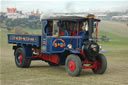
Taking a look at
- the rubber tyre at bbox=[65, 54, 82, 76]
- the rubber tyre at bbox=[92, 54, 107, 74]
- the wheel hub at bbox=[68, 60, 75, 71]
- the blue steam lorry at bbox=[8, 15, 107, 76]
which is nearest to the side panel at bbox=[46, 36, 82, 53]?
the blue steam lorry at bbox=[8, 15, 107, 76]

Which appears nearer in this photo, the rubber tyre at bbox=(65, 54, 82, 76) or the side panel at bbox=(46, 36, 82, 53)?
the rubber tyre at bbox=(65, 54, 82, 76)

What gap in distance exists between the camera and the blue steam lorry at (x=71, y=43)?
11.7m

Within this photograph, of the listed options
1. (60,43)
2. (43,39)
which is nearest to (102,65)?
(60,43)

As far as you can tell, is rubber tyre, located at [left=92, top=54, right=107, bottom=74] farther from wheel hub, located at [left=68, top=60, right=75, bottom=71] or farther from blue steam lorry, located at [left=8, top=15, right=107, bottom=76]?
wheel hub, located at [left=68, top=60, right=75, bottom=71]

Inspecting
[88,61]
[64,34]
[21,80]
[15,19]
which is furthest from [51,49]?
[15,19]

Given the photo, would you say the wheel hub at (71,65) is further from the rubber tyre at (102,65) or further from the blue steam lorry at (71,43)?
the rubber tyre at (102,65)

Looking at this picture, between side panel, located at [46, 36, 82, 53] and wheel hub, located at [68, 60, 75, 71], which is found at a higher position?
side panel, located at [46, 36, 82, 53]

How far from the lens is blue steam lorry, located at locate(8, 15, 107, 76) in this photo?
1169cm

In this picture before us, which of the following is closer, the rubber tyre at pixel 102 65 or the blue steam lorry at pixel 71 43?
the blue steam lorry at pixel 71 43

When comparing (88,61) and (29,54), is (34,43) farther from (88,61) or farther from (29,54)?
(88,61)

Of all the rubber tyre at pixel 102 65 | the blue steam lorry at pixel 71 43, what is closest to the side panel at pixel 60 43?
the blue steam lorry at pixel 71 43

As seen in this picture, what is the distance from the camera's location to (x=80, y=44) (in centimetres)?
1184

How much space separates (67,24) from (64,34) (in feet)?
1.54

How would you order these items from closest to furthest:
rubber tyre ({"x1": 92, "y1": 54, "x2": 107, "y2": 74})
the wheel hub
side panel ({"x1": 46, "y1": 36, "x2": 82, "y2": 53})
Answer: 1. the wheel hub
2. side panel ({"x1": 46, "y1": 36, "x2": 82, "y2": 53})
3. rubber tyre ({"x1": 92, "y1": 54, "x2": 107, "y2": 74})
